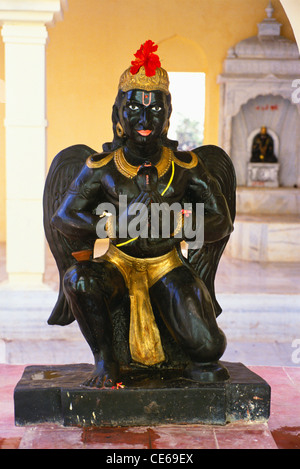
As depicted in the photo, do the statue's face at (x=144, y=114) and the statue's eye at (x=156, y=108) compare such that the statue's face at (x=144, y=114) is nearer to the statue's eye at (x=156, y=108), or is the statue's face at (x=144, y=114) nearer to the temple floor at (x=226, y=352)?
the statue's eye at (x=156, y=108)

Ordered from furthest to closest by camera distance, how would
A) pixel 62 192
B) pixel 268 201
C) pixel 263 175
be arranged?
1. pixel 263 175
2. pixel 268 201
3. pixel 62 192

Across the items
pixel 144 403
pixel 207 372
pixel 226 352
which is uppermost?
pixel 207 372

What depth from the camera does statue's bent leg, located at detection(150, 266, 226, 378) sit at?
120 inches

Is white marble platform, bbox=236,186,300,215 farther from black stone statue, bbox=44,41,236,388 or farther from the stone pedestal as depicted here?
black stone statue, bbox=44,41,236,388

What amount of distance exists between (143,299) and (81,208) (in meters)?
0.52

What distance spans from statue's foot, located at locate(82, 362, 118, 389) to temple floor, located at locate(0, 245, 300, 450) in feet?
0.63

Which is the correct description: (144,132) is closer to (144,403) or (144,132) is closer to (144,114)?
(144,114)

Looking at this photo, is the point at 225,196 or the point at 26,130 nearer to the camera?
the point at 225,196

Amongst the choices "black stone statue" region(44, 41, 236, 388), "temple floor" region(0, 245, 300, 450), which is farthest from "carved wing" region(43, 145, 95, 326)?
"temple floor" region(0, 245, 300, 450)

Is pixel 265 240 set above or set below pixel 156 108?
below

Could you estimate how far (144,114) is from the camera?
3111mm

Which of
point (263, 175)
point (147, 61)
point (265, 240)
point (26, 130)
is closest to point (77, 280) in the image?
point (147, 61)

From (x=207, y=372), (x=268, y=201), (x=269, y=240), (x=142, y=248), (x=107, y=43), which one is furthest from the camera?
(x=268, y=201)

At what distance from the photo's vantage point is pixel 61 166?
3.41 metres
